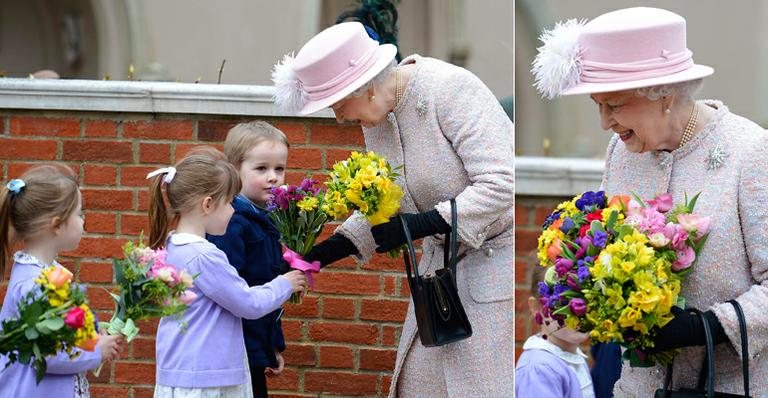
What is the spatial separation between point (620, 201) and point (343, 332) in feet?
8.06

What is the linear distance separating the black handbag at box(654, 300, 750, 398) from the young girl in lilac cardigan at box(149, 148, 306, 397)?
1563mm

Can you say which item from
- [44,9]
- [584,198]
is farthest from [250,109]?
[44,9]

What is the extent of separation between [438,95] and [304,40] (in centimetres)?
288

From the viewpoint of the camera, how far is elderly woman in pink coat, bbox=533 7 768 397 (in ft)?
11.0

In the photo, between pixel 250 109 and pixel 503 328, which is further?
pixel 250 109

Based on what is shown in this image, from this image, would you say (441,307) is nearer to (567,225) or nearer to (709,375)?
(567,225)

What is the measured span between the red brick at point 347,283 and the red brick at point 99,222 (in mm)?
971

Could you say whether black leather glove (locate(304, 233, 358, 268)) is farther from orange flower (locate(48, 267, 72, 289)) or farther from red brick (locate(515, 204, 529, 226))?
red brick (locate(515, 204, 529, 226))

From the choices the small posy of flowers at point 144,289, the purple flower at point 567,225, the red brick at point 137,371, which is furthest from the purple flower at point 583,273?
the red brick at point 137,371

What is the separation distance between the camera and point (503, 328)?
4.39 metres

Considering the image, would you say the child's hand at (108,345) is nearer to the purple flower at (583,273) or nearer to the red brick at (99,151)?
the purple flower at (583,273)

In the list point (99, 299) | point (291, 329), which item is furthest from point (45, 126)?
point (291, 329)

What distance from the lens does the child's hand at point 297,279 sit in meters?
4.61

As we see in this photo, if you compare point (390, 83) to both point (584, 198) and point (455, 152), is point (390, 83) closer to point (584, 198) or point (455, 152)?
point (455, 152)
